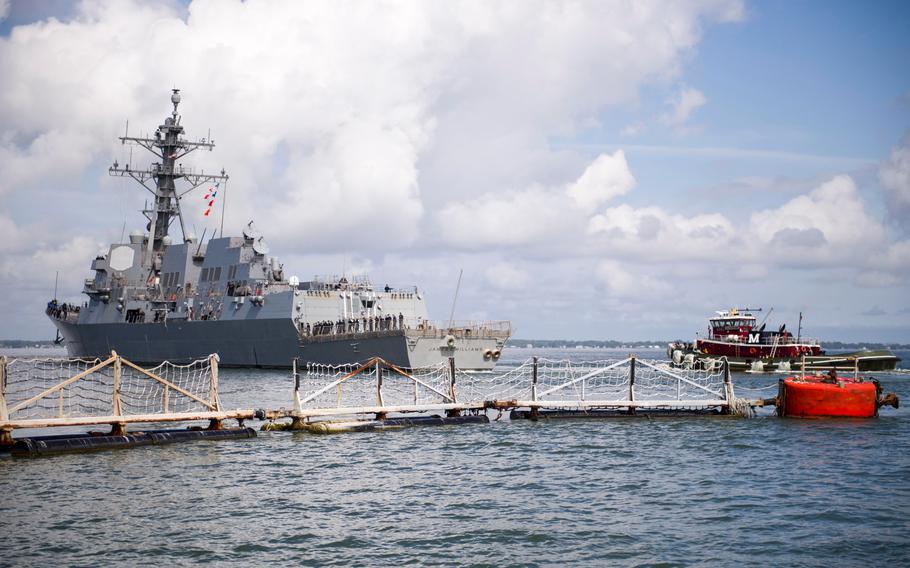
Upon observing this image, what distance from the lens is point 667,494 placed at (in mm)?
18578

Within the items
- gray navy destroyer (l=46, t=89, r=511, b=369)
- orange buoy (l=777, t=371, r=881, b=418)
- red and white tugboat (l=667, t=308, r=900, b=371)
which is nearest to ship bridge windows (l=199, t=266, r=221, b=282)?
gray navy destroyer (l=46, t=89, r=511, b=369)

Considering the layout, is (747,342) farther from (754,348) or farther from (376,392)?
(376,392)

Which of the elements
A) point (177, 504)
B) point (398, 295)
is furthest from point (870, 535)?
point (398, 295)

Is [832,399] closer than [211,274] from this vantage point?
Yes

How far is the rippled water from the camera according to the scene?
46.4ft

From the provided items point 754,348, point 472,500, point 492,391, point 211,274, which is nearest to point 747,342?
point 754,348

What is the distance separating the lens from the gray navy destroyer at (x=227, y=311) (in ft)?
183

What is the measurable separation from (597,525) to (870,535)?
476cm

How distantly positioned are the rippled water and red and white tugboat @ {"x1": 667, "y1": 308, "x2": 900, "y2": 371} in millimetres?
38110

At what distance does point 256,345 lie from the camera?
6269cm

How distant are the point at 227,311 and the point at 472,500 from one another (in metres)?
48.4

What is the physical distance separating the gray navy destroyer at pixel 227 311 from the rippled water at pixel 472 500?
1138 inches

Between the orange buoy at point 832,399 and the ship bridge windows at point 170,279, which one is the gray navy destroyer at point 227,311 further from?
the orange buoy at point 832,399

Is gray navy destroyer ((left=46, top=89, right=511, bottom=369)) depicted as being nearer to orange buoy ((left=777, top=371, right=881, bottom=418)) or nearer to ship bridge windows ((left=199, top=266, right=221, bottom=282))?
ship bridge windows ((left=199, top=266, right=221, bottom=282))
